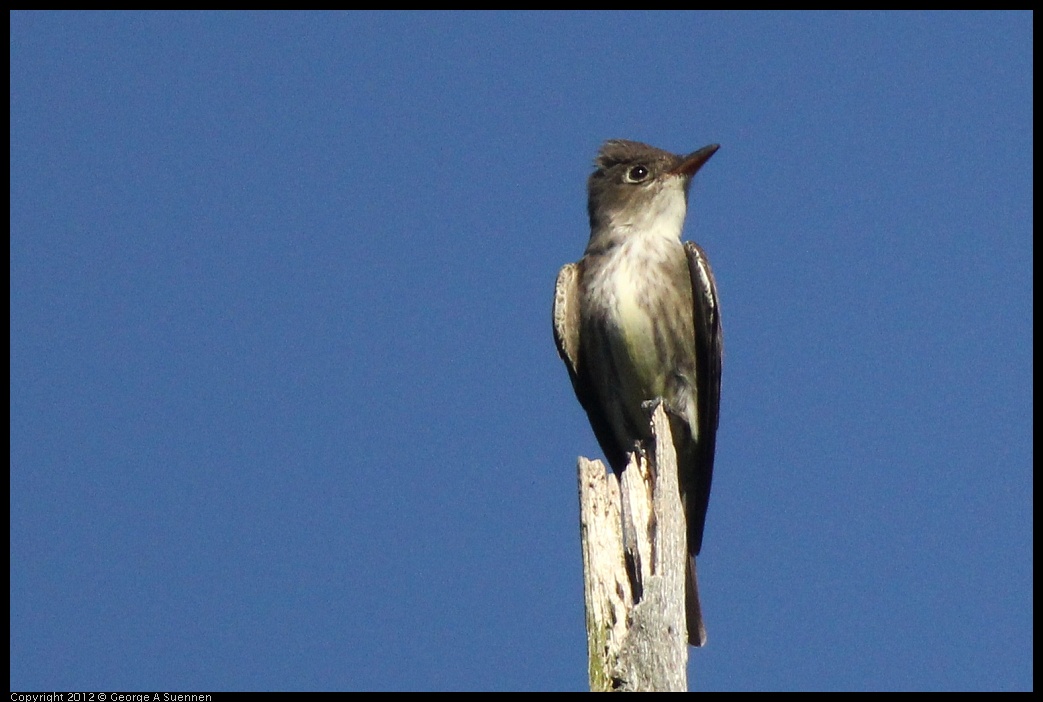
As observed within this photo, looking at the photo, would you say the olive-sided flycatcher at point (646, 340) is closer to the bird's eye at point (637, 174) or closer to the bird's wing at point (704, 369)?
the bird's wing at point (704, 369)

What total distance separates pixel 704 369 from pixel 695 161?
6.40 feet

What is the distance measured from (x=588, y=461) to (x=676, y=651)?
1.25m

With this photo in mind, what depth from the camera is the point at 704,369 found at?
1019cm

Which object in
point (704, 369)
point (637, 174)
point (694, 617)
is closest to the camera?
point (694, 617)

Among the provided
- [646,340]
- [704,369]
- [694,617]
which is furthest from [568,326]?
[694,617]

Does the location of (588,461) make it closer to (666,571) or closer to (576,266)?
(666,571)

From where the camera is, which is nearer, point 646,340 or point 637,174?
point 646,340

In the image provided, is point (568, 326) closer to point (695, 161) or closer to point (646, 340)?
point (646, 340)

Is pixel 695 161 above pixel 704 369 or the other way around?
above

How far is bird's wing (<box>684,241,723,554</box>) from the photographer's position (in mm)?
10086

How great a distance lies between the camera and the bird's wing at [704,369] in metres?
10.1

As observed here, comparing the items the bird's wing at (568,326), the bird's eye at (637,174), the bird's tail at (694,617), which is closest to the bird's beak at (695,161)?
the bird's eye at (637,174)

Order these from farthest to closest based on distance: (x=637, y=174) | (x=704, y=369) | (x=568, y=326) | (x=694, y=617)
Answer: (x=637, y=174) < (x=568, y=326) < (x=704, y=369) < (x=694, y=617)

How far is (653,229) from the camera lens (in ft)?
35.3
